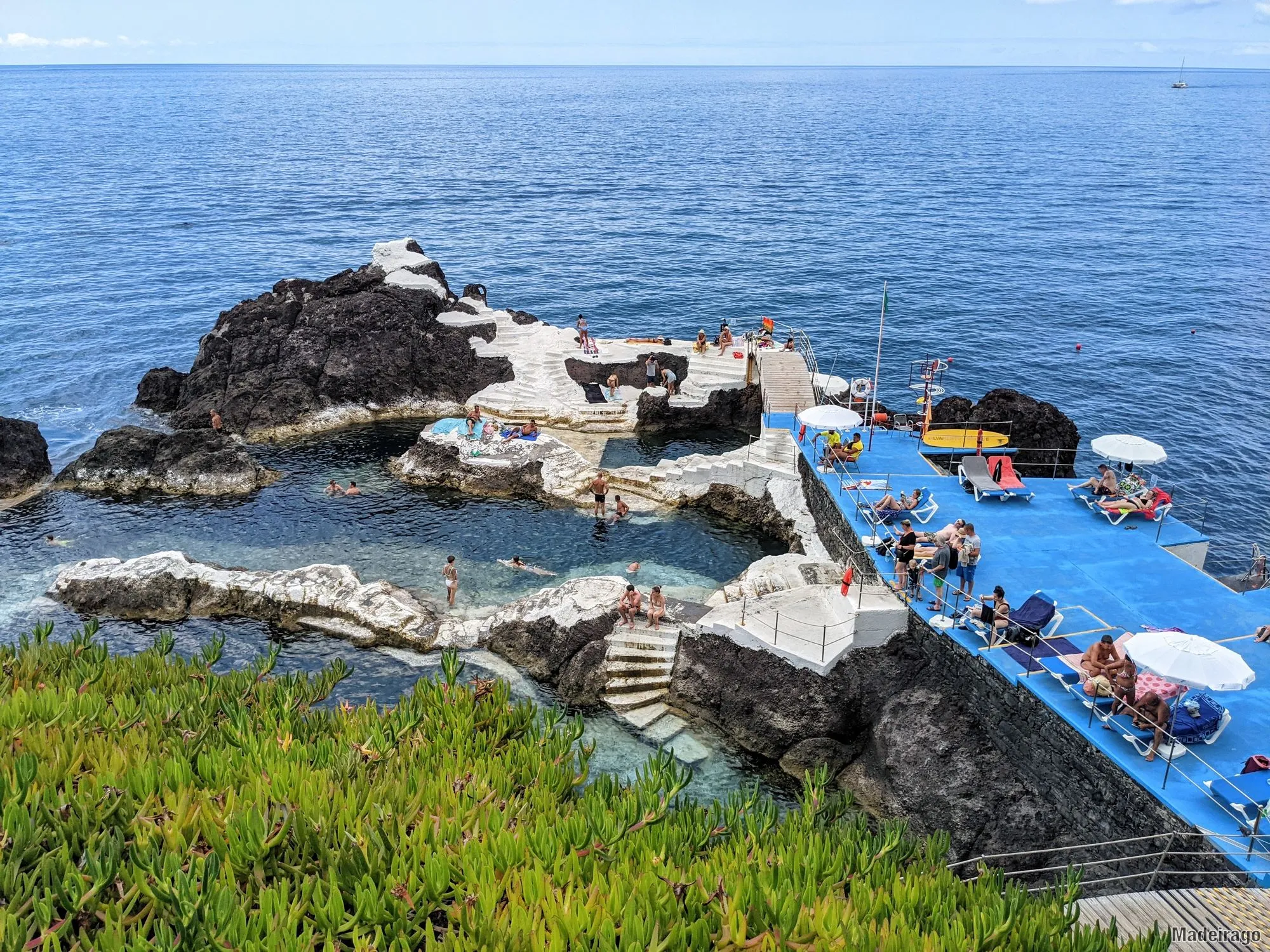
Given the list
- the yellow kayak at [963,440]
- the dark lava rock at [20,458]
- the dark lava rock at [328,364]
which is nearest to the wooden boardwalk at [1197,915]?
the yellow kayak at [963,440]

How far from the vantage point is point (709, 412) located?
42.9 meters

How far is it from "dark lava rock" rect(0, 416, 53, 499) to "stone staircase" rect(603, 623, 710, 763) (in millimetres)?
26841

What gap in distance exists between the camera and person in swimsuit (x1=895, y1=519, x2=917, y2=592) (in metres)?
24.4

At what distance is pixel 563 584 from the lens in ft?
94.7

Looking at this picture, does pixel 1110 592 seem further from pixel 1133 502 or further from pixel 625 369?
pixel 625 369

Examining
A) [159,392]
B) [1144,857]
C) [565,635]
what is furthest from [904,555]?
[159,392]

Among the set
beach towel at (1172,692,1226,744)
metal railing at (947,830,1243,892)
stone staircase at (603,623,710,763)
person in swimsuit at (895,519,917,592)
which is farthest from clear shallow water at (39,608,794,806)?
beach towel at (1172,692,1226,744)

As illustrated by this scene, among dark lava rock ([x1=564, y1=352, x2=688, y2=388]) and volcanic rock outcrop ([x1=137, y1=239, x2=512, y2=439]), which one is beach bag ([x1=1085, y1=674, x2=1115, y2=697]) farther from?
volcanic rock outcrop ([x1=137, y1=239, x2=512, y2=439])

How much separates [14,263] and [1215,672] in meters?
94.1

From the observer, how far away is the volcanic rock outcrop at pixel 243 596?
28719 millimetres

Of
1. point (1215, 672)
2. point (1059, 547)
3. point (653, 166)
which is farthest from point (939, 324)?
point (653, 166)

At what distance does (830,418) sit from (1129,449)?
8542mm

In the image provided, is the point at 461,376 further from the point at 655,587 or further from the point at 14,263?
the point at 14,263

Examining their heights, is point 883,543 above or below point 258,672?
below
